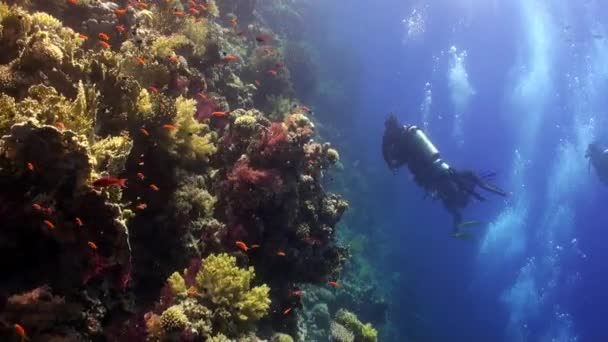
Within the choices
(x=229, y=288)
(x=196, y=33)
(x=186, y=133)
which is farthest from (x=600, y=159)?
(x=229, y=288)

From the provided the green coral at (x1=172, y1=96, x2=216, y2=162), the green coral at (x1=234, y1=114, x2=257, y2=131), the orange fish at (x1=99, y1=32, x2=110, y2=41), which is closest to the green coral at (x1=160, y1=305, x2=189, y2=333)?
the green coral at (x1=172, y1=96, x2=216, y2=162)

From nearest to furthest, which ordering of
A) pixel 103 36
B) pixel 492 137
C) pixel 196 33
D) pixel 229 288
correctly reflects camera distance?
pixel 229 288, pixel 103 36, pixel 196 33, pixel 492 137

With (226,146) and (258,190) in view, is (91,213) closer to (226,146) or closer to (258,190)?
(258,190)

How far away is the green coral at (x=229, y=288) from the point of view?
14.8 ft

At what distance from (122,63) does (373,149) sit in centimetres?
3287

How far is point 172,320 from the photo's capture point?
3877 mm

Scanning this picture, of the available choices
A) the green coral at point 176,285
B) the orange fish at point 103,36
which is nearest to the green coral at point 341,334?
the green coral at point 176,285

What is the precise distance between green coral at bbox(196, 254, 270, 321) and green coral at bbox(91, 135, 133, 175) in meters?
1.43

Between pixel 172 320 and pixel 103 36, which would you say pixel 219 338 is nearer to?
pixel 172 320

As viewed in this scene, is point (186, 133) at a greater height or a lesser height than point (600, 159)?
lesser

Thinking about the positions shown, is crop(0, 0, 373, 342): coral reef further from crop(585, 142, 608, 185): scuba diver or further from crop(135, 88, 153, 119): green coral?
crop(585, 142, 608, 185): scuba diver

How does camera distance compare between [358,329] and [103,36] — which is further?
[358,329]

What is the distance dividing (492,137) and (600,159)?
197 feet

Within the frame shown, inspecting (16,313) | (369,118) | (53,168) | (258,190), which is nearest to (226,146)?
(258,190)
